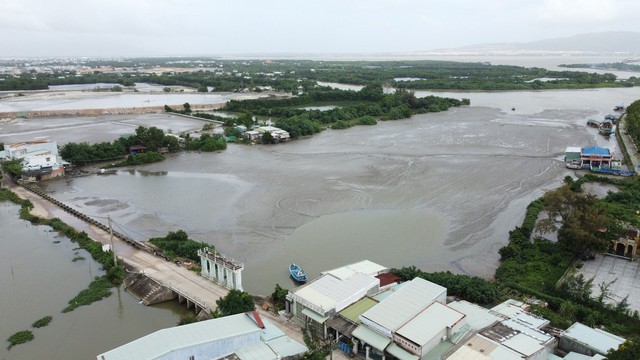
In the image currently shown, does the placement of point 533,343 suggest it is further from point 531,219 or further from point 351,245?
point 531,219

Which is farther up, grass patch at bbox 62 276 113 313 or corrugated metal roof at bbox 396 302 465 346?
corrugated metal roof at bbox 396 302 465 346

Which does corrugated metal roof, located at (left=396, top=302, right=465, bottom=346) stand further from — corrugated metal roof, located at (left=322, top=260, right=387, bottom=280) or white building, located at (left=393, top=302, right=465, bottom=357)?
corrugated metal roof, located at (left=322, top=260, right=387, bottom=280)

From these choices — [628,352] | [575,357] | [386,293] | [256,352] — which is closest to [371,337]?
[386,293]

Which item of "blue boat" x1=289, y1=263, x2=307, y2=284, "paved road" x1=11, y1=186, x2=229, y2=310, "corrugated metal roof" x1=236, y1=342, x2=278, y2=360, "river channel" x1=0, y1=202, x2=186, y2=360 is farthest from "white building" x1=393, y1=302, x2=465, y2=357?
"river channel" x1=0, y1=202, x2=186, y2=360

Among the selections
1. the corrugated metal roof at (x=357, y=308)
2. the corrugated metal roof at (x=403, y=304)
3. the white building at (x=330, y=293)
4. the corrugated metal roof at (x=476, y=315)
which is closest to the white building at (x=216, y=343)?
the white building at (x=330, y=293)

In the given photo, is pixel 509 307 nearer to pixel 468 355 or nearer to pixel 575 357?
pixel 575 357

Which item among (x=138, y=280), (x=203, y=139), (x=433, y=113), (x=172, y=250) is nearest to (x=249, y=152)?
(x=203, y=139)

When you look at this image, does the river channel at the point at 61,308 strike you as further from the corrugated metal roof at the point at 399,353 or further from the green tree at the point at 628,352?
the green tree at the point at 628,352
